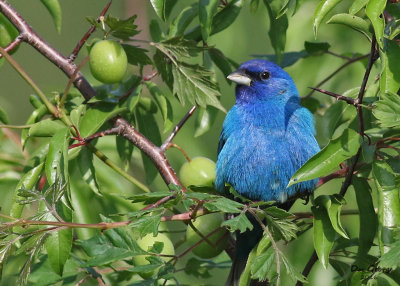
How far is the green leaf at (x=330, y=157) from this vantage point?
237cm

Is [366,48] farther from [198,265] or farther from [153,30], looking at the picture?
[198,265]

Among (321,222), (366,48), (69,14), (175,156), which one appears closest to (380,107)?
(321,222)

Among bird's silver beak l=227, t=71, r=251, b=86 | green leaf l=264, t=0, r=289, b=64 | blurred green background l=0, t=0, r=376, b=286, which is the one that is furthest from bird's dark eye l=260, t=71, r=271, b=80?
green leaf l=264, t=0, r=289, b=64

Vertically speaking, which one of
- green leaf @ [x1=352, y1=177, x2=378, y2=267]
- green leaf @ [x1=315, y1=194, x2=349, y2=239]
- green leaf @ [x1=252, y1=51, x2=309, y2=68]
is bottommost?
green leaf @ [x1=352, y1=177, x2=378, y2=267]

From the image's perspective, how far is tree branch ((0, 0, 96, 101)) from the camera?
3424mm

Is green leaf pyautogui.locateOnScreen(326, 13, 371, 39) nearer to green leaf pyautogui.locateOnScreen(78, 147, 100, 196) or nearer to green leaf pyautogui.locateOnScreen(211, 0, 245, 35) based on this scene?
green leaf pyautogui.locateOnScreen(211, 0, 245, 35)

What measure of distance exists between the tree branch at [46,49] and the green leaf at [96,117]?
19 cm

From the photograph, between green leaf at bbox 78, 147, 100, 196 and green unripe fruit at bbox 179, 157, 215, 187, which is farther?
green unripe fruit at bbox 179, 157, 215, 187

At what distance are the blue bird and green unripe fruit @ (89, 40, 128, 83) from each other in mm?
845

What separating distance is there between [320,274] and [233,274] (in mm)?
738

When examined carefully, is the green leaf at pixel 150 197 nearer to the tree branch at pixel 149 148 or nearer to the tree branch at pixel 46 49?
the tree branch at pixel 149 148

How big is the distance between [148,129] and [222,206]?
1364mm

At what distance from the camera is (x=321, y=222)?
2580 millimetres

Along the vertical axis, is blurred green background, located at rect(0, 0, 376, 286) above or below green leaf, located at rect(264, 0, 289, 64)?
below
